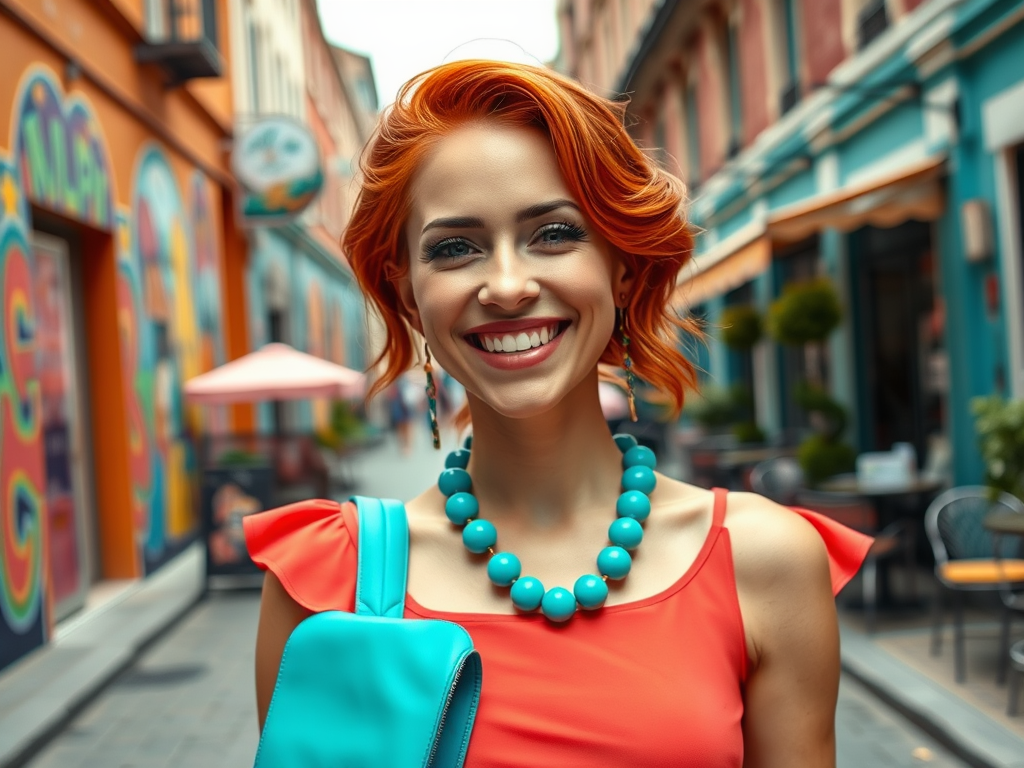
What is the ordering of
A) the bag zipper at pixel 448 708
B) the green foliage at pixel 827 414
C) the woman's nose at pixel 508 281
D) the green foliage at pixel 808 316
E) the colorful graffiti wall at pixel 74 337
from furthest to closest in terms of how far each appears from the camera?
1. the green foliage at pixel 808 316
2. the green foliage at pixel 827 414
3. the colorful graffiti wall at pixel 74 337
4. the woman's nose at pixel 508 281
5. the bag zipper at pixel 448 708

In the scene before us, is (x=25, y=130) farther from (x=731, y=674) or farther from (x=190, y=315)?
(x=731, y=674)

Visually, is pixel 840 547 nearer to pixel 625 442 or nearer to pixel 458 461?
pixel 625 442

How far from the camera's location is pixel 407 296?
177 centimetres

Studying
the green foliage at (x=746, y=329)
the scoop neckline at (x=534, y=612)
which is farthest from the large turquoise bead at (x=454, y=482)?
the green foliage at (x=746, y=329)

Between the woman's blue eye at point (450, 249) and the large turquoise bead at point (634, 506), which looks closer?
the woman's blue eye at point (450, 249)

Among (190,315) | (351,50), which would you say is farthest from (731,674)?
(351,50)

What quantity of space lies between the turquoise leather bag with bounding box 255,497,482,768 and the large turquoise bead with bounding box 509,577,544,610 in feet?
0.47

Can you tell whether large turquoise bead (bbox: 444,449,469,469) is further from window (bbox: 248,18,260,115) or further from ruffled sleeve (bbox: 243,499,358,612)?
window (bbox: 248,18,260,115)

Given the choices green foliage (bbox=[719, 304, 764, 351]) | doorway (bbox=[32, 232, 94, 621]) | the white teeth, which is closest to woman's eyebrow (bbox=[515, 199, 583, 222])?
the white teeth

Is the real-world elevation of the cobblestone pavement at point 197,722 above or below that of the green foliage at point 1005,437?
below

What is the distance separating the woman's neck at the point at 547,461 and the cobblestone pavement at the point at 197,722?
137 inches

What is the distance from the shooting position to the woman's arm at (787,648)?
1.58 m

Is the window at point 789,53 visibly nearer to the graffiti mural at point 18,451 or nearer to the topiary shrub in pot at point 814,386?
the topiary shrub in pot at point 814,386

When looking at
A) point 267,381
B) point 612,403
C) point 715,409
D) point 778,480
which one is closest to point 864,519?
point 778,480
